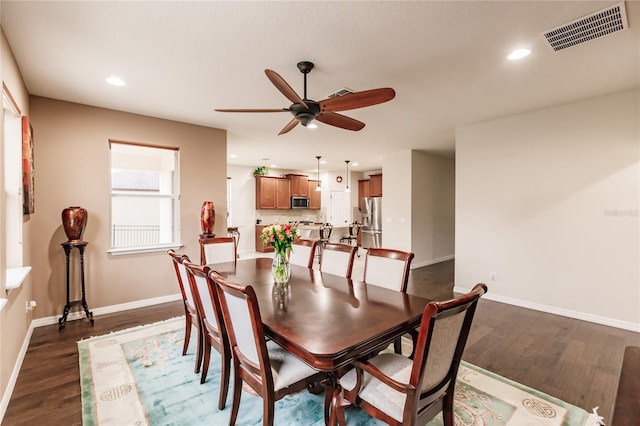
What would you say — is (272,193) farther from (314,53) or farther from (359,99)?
(359,99)

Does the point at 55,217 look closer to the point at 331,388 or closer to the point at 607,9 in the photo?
the point at 331,388

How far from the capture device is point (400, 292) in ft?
7.20

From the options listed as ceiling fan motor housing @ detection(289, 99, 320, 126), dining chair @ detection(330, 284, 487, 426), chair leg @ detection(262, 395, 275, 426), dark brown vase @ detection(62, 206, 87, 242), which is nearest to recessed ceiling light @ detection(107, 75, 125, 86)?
dark brown vase @ detection(62, 206, 87, 242)

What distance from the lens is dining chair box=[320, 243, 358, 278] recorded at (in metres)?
2.75

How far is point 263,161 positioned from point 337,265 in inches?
219

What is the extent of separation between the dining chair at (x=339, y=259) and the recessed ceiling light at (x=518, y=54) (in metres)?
2.10

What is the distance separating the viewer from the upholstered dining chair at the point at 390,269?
Answer: 231cm

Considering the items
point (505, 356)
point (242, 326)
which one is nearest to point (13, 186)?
point (242, 326)

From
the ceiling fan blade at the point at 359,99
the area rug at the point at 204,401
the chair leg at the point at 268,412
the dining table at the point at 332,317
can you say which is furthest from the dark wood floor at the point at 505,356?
the ceiling fan blade at the point at 359,99

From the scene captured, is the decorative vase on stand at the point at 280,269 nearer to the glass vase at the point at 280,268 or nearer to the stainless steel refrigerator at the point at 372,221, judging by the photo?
the glass vase at the point at 280,268

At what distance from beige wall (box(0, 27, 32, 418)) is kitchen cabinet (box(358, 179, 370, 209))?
326 inches

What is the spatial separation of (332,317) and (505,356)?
2.04m

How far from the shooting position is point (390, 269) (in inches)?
95.4

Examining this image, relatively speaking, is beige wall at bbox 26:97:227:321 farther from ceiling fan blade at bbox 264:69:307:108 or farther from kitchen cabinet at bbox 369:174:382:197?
kitchen cabinet at bbox 369:174:382:197
